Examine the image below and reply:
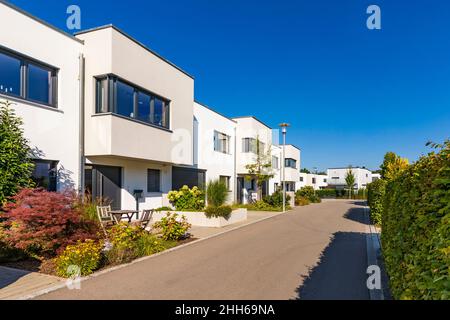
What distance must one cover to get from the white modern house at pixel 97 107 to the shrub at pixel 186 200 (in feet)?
2.76

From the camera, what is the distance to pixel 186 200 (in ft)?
49.0

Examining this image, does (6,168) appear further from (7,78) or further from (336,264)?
(336,264)

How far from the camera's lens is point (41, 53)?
990 centimetres

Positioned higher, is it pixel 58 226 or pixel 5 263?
pixel 58 226

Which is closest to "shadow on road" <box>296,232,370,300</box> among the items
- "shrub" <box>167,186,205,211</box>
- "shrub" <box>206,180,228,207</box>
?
"shrub" <box>206,180,228,207</box>

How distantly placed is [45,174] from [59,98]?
105 inches

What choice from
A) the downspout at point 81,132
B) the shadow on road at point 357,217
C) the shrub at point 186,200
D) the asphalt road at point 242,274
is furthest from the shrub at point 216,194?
the shadow on road at point 357,217

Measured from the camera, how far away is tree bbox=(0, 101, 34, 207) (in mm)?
7714

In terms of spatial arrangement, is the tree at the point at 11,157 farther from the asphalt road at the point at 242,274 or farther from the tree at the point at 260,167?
the tree at the point at 260,167

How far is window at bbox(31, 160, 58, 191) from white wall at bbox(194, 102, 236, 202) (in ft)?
31.9

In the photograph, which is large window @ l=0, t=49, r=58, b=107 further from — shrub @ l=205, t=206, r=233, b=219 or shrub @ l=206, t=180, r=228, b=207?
shrub @ l=206, t=180, r=228, b=207
